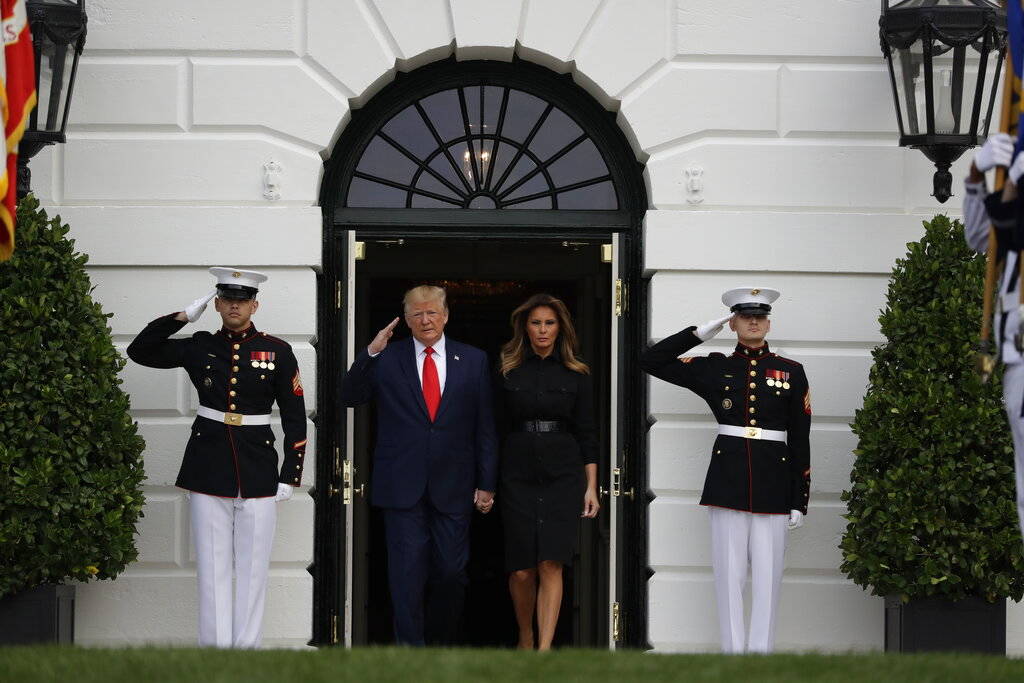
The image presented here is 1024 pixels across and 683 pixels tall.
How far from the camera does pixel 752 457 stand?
25.3 feet

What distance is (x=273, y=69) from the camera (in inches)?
338

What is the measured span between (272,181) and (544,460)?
2027 mm

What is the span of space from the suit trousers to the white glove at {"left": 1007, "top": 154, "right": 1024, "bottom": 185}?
3.64 metres

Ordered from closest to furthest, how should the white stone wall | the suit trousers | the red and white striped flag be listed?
the red and white striped flag → the suit trousers → the white stone wall

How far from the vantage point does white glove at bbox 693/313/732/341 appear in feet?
25.5

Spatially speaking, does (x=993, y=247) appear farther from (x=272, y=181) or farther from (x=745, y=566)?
(x=272, y=181)

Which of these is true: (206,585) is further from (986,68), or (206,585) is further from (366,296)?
(986,68)

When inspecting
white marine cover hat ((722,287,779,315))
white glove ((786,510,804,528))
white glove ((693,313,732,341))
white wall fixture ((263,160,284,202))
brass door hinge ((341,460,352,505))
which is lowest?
white glove ((786,510,804,528))

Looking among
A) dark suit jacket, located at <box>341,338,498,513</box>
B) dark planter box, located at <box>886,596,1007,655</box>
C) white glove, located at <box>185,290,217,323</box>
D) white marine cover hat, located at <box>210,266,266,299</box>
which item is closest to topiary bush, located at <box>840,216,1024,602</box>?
dark planter box, located at <box>886,596,1007,655</box>

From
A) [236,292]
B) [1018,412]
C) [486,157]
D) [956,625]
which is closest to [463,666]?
[1018,412]

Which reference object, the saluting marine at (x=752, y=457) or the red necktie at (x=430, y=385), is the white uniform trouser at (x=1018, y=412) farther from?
the red necktie at (x=430, y=385)

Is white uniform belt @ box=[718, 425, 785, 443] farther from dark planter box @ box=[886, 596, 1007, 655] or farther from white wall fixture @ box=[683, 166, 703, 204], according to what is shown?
white wall fixture @ box=[683, 166, 703, 204]

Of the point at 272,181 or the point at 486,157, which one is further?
the point at 486,157

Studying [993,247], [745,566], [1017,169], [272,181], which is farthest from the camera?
[272,181]
